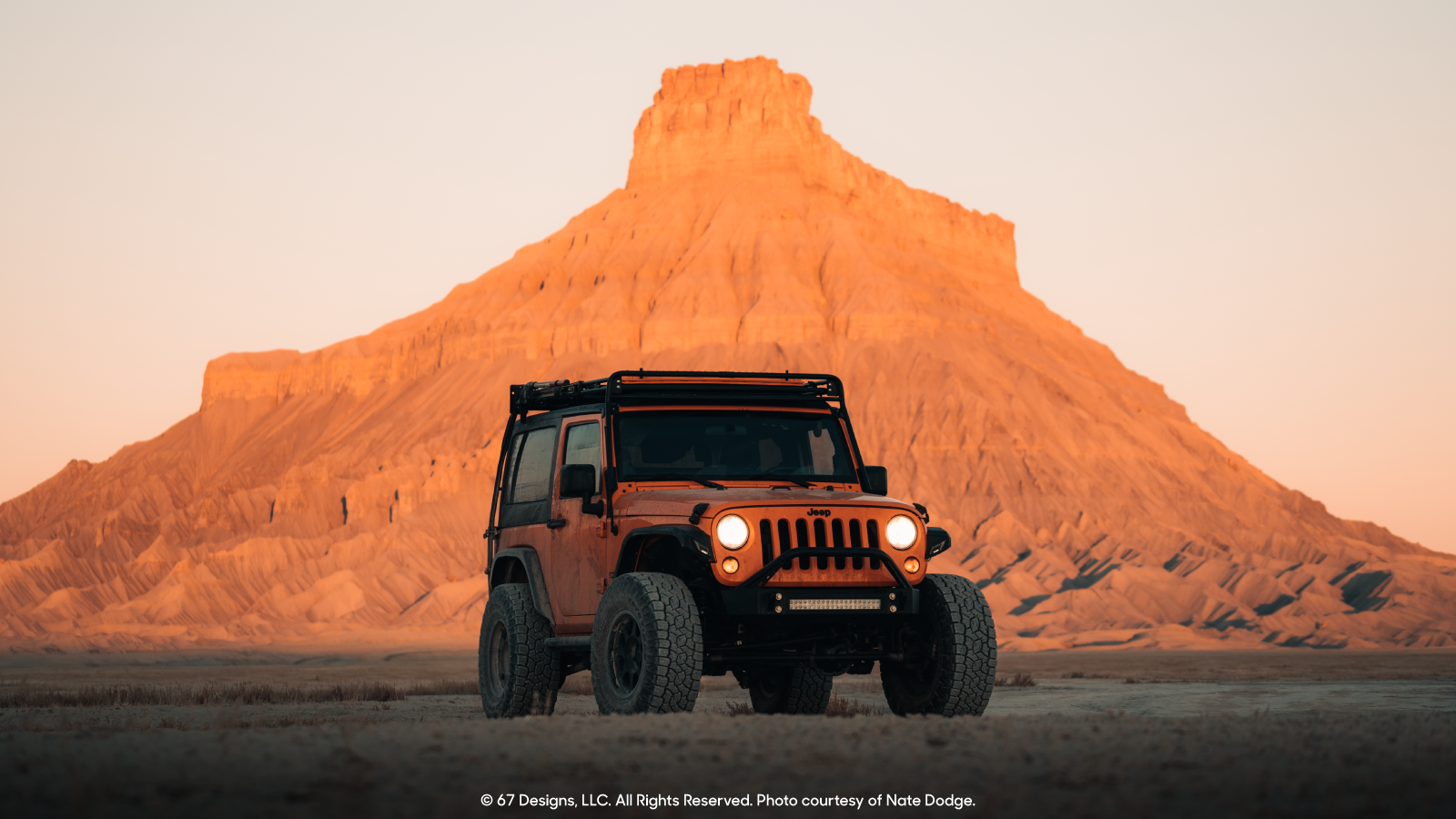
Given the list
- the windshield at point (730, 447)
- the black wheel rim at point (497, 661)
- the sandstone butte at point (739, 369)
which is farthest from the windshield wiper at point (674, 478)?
the sandstone butte at point (739, 369)

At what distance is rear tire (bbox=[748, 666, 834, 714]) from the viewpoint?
15.5 meters

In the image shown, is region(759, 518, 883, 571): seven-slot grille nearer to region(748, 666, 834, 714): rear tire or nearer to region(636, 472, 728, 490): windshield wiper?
region(636, 472, 728, 490): windshield wiper

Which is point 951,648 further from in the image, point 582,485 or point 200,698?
point 200,698

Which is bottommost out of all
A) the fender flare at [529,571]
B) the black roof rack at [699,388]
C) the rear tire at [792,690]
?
the rear tire at [792,690]

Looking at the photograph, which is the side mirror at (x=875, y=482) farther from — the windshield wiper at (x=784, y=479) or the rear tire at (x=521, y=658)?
the rear tire at (x=521, y=658)

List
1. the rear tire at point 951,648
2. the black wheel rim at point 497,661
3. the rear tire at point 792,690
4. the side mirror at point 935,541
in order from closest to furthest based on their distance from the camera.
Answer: the rear tire at point 951,648, the side mirror at point 935,541, the black wheel rim at point 497,661, the rear tire at point 792,690

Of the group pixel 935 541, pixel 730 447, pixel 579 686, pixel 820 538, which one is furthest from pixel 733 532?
pixel 579 686

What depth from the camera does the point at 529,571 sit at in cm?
1459

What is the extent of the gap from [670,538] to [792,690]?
147 inches

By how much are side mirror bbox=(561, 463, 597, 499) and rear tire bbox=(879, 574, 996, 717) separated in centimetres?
288

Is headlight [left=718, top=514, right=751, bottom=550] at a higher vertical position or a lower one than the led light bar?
higher

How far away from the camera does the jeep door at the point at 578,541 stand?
13328 mm

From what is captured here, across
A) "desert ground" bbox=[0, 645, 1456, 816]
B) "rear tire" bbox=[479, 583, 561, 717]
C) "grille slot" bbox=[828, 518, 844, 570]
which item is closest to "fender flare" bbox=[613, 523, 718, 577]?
"grille slot" bbox=[828, 518, 844, 570]

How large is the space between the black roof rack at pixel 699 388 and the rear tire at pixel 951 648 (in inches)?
88.3
